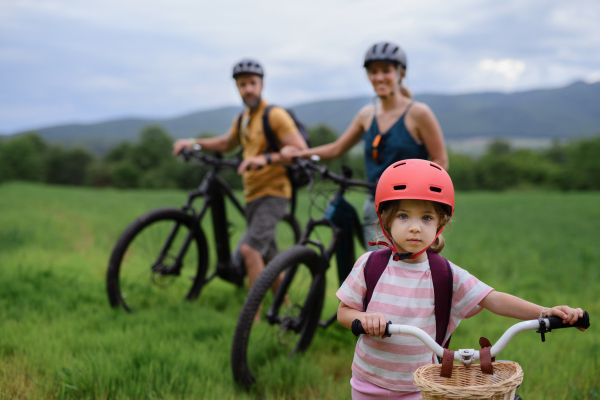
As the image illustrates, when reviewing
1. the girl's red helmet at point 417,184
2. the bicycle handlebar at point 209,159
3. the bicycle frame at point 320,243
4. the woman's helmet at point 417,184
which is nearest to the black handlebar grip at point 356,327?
the woman's helmet at point 417,184

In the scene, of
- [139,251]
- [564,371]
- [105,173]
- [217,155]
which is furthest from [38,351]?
[105,173]

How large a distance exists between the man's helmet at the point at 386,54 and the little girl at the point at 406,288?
1.60 meters

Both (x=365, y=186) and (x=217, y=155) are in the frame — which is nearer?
(x=365, y=186)

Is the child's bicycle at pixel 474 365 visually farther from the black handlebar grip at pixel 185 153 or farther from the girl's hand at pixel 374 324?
the black handlebar grip at pixel 185 153

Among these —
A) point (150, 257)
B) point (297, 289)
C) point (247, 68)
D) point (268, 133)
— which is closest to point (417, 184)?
point (297, 289)

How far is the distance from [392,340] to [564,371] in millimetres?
2269

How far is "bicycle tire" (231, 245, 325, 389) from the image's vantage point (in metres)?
3.08

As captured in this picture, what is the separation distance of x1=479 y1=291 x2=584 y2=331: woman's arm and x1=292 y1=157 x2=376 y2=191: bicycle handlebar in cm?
168

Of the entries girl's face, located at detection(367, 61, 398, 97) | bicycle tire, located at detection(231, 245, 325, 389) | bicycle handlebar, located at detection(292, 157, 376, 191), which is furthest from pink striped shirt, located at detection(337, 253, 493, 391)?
girl's face, located at detection(367, 61, 398, 97)

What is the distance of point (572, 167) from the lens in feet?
229

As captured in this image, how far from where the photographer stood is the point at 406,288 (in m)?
1.93

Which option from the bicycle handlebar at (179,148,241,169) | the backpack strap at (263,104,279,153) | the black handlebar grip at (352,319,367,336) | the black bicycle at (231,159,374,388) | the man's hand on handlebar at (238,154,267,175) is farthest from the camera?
the bicycle handlebar at (179,148,241,169)

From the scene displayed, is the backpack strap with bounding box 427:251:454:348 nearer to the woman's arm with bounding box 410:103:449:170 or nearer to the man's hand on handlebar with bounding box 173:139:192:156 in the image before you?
the woman's arm with bounding box 410:103:449:170

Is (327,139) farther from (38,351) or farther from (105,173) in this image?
(38,351)
